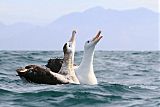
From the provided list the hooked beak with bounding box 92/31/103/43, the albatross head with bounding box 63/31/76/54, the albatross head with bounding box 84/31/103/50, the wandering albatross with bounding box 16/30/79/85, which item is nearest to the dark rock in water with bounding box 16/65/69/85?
the wandering albatross with bounding box 16/30/79/85

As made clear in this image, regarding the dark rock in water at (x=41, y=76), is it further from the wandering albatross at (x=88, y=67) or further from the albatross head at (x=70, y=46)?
the albatross head at (x=70, y=46)

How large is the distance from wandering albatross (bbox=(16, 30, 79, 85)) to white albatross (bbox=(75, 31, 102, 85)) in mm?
271

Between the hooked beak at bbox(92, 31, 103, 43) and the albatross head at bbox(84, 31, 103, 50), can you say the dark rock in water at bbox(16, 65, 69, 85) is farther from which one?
the hooked beak at bbox(92, 31, 103, 43)

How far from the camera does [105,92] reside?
37.0 ft

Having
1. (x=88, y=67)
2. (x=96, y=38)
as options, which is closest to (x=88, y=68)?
(x=88, y=67)

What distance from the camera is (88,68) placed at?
41.4 feet

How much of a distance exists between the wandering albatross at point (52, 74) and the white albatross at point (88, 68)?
0.27 metres

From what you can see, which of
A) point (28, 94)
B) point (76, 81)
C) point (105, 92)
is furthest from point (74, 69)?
point (28, 94)

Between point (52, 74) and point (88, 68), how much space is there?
4.22ft

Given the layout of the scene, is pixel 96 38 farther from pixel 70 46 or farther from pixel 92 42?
pixel 70 46

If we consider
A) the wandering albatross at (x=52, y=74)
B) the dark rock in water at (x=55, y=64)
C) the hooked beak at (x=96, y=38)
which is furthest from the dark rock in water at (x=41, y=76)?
the hooked beak at (x=96, y=38)

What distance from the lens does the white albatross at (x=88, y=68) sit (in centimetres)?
1244

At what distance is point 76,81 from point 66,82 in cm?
40

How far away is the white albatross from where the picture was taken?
1244 cm
